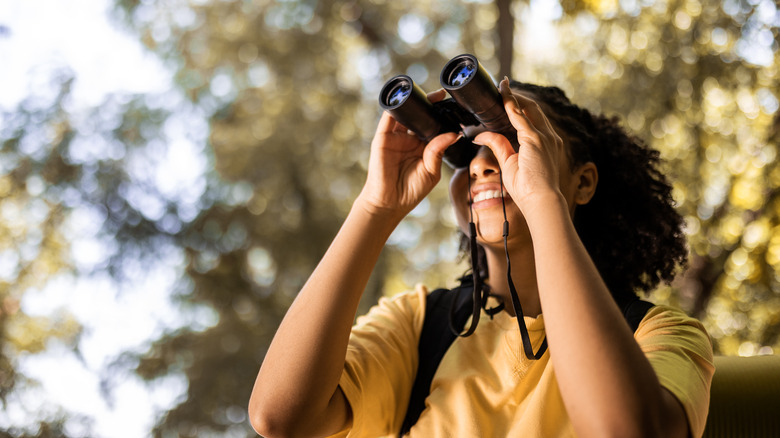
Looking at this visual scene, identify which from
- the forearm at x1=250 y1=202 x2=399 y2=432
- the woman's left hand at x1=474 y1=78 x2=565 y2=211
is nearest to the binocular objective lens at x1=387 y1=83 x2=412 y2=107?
the woman's left hand at x1=474 y1=78 x2=565 y2=211

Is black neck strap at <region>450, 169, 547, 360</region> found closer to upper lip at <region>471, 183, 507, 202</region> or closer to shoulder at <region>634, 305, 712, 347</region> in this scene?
upper lip at <region>471, 183, 507, 202</region>

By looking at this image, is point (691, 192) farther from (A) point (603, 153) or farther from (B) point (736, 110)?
(A) point (603, 153)

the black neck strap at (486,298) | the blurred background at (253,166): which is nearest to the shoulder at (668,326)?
the black neck strap at (486,298)

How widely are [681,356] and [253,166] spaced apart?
2.50 meters

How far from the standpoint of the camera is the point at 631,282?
142cm

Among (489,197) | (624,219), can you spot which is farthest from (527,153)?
(624,219)

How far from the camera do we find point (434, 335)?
1.24 meters

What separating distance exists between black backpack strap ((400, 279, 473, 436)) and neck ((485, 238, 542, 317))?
0.07 metres

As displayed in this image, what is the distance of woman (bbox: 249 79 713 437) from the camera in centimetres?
79

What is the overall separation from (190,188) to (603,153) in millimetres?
2098

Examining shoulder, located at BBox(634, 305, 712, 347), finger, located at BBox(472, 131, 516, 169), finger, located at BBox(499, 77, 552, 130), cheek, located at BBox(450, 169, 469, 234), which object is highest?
finger, located at BBox(499, 77, 552, 130)

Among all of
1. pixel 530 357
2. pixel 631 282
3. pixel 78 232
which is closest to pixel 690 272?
pixel 631 282

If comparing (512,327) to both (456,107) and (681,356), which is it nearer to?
(681,356)

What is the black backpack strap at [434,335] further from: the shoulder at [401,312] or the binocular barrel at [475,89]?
the binocular barrel at [475,89]
